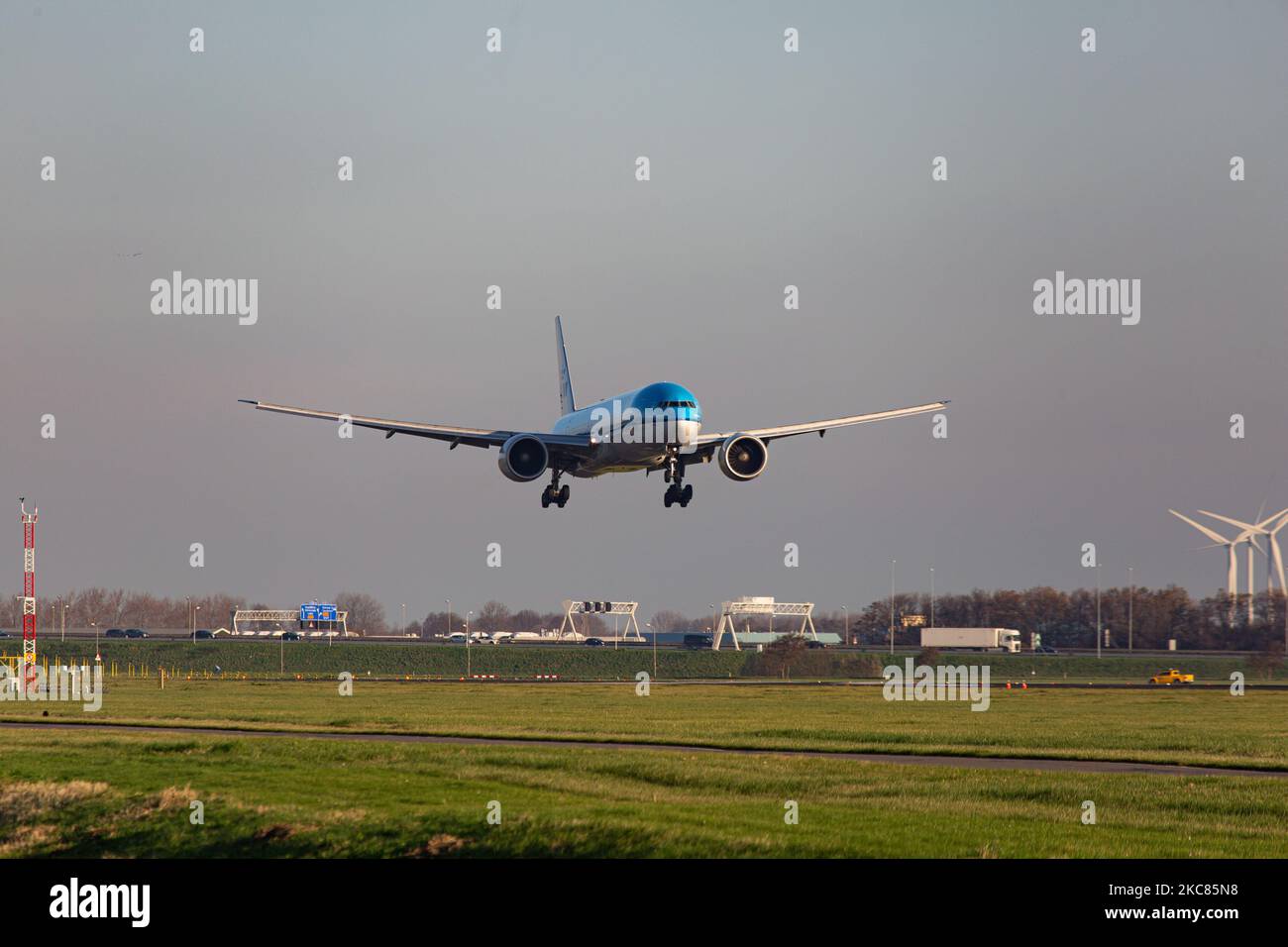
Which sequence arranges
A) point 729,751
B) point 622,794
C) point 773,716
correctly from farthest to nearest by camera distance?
point 773,716 < point 729,751 < point 622,794

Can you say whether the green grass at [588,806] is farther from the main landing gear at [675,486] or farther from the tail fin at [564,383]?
the tail fin at [564,383]

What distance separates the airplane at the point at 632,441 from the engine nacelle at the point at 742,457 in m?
0.04

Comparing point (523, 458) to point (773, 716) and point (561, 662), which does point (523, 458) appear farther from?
point (561, 662)

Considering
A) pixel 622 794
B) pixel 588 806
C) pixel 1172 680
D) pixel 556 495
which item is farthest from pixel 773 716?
pixel 1172 680

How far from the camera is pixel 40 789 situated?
44000 millimetres

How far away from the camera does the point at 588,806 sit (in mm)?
38062

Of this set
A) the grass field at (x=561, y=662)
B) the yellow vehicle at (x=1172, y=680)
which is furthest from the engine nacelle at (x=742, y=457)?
the grass field at (x=561, y=662)

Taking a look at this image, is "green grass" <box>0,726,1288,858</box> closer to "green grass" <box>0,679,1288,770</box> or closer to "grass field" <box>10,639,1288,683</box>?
"green grass" <box>0,679,1288,770</box>

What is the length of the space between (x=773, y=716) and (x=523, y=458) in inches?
1085

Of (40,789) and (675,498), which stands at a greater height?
(675,498)
